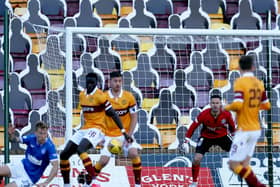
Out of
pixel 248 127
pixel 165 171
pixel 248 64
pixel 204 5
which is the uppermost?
pixel 204 5

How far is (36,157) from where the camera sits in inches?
427

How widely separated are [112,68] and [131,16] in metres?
1.15

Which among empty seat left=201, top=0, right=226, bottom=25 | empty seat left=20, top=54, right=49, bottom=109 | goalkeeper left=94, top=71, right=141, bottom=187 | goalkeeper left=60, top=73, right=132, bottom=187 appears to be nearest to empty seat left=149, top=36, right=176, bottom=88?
empty seat left=201, top=0, right=226, bottom=25

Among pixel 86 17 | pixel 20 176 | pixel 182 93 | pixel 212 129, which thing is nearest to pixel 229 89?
pixel 182 93

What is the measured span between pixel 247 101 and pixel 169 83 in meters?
4.57

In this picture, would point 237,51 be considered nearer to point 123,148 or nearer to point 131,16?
point 131,16

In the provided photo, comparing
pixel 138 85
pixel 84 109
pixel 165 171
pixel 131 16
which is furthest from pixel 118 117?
pixel 131 16

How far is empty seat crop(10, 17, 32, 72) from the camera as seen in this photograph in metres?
14.2

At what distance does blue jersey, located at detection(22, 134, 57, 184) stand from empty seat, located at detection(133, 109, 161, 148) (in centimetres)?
269

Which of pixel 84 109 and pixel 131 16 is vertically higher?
pixel 131 16

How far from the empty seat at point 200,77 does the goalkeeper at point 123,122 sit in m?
2.42

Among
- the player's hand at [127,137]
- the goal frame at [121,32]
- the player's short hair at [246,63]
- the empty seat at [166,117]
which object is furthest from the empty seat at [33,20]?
the player's short hair at [246,63]

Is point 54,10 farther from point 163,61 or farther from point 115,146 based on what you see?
point 115,146

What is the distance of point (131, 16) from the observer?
47.5 ft
